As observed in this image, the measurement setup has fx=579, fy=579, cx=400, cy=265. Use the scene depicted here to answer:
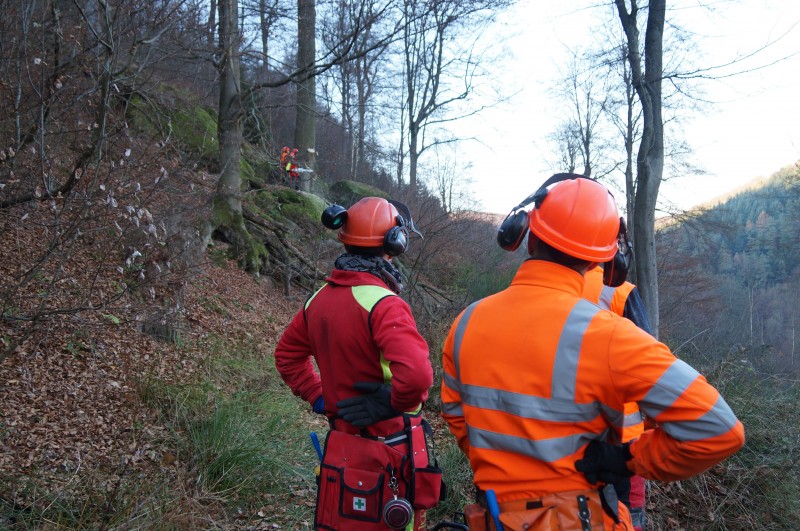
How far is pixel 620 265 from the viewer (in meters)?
2.30

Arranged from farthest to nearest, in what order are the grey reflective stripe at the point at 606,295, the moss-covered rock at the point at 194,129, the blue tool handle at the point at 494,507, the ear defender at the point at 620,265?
the moss-covered rock at the point at 194,129 → the grey reflective stripe at the point at 606,295 → the ear defender at the point at 620,265 → the blue tool handle at the point at 494,507

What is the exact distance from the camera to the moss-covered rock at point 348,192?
18719 mm

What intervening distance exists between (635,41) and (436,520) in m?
6.30

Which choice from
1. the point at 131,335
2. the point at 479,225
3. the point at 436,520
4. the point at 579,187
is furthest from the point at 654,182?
the point at 479,225

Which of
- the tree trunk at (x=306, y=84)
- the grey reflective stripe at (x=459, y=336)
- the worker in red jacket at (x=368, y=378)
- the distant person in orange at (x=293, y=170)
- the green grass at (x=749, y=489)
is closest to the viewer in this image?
the grey reflective stripe at (x=459, y=336)

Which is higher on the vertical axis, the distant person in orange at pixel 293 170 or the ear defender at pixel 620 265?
the distant person in orange at pixel 293 170

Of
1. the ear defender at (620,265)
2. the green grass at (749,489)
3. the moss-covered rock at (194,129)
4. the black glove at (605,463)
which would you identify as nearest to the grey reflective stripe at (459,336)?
the black glove at (605,463)

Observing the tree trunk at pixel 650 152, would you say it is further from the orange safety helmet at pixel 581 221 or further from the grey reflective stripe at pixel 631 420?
the grey reflective stripe at pixel 631 420

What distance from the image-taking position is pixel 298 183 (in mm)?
16047

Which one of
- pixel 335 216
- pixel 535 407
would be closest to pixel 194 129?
pixel 335 216

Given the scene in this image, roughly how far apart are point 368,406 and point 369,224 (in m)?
0.90

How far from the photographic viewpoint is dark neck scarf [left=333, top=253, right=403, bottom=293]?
2.85 metres

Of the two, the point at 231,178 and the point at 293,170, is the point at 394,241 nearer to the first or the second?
the point at 231,178

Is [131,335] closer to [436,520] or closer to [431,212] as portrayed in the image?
[436,520]
